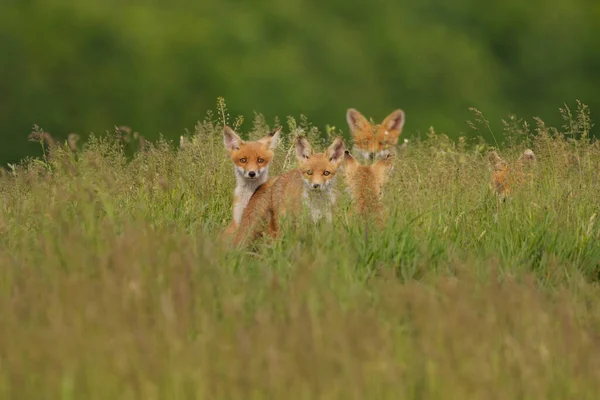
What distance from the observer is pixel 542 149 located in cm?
726

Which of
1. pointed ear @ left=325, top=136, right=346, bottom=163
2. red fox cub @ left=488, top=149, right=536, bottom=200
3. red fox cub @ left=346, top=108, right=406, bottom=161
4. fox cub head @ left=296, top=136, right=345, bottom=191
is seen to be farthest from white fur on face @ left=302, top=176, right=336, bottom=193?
red fox cub @ left=346, top=108, right=406, bottom=161

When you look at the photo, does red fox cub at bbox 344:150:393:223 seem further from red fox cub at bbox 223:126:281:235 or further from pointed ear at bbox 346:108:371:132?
pointed ear at bbox 346:108:371:132

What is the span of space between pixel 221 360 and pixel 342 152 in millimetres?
4062

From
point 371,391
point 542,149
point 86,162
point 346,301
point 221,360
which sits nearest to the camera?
point 371,391

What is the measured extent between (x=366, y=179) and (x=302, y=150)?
0.55m

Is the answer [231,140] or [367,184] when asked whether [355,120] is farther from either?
[367,184]

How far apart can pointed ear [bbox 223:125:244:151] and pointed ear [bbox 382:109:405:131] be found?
2.20 m

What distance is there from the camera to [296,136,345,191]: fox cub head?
22.6 feet

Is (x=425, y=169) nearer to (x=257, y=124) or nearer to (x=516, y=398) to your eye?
(x=257, y=124)

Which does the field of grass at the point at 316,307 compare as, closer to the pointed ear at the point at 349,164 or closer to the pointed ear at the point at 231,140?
the pointed ear at the point at 349,164

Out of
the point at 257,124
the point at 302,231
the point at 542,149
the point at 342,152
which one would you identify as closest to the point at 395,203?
the point at 302,231

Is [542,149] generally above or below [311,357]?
above

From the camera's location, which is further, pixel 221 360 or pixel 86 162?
pixel 86 162

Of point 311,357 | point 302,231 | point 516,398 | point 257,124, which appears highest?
point 257,124
